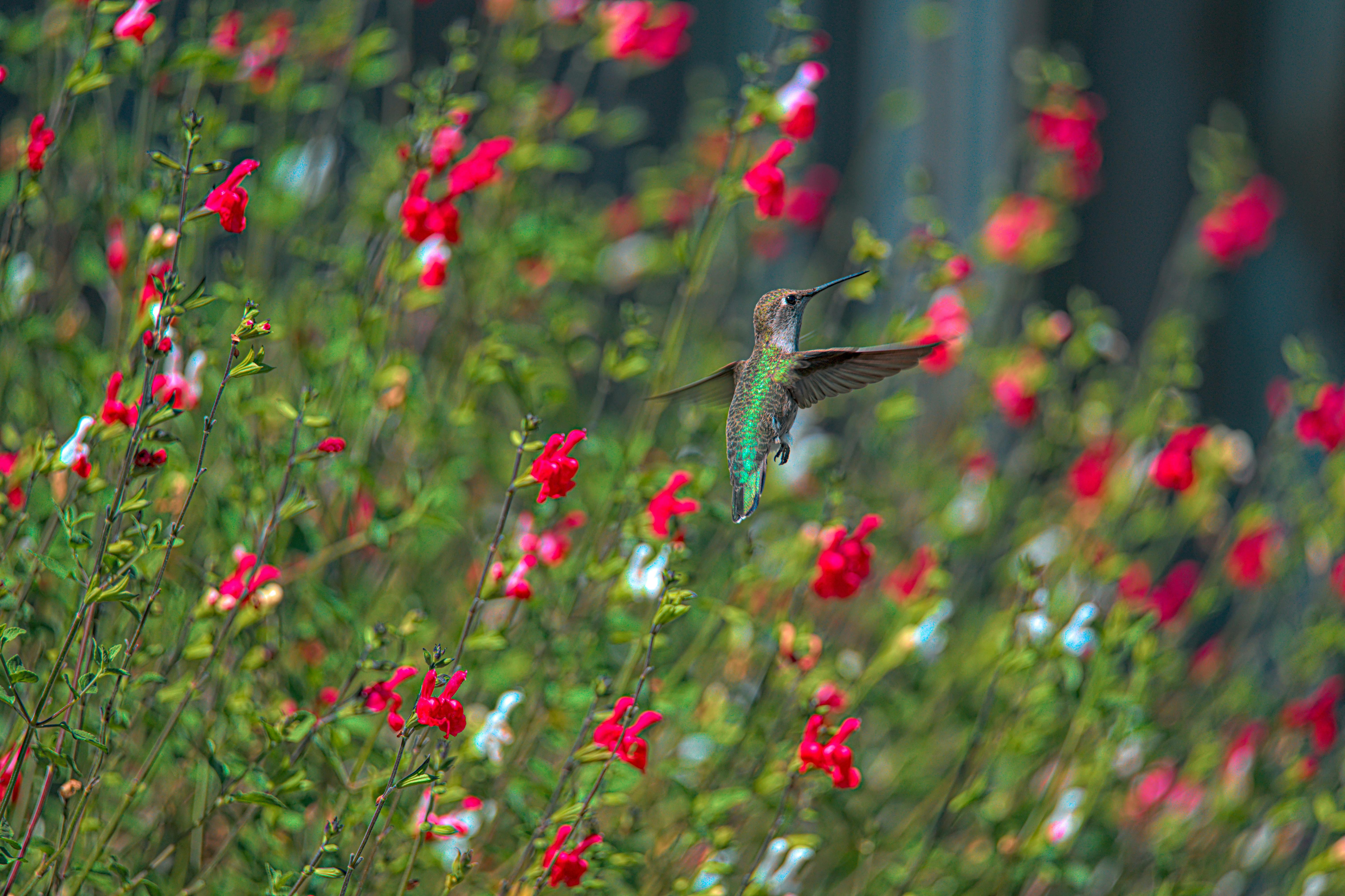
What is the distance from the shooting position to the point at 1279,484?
7.93ft

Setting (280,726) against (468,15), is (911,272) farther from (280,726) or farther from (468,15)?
(280,726)

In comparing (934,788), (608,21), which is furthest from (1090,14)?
(934,788)

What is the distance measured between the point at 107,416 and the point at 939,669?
1.57m

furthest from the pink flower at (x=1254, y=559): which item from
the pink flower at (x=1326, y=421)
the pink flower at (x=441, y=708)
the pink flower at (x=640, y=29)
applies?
the pink flower at (x=441, y=708)

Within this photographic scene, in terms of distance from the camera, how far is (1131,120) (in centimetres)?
471

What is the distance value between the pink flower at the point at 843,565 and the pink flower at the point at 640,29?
112 cm

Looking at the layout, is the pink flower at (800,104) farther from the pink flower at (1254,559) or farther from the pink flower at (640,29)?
the pink flower at (1254,559)

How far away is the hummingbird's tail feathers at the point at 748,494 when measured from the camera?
1022mm

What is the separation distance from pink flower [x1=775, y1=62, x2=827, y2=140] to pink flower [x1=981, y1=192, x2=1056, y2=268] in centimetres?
112

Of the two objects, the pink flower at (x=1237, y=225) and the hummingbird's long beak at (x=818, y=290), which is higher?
the hummingbird's long beak at (x=818, y=290)

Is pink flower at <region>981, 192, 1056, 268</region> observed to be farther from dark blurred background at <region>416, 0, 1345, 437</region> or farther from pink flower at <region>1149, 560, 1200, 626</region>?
dark blurred background at <region>416, 0, 1345, 437</region>

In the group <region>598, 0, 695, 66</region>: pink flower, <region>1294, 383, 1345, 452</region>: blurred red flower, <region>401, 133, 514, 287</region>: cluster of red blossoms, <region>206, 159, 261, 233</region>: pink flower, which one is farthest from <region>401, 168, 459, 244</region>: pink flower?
<region>1294, 383, 1345, 452</region>: blurred red flower

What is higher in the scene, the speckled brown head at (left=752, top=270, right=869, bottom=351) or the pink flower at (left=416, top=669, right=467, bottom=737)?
the speckled brown head at (left=752, top=270, right=869, bottom=351)

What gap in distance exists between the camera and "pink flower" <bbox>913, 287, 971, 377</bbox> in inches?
67.1
